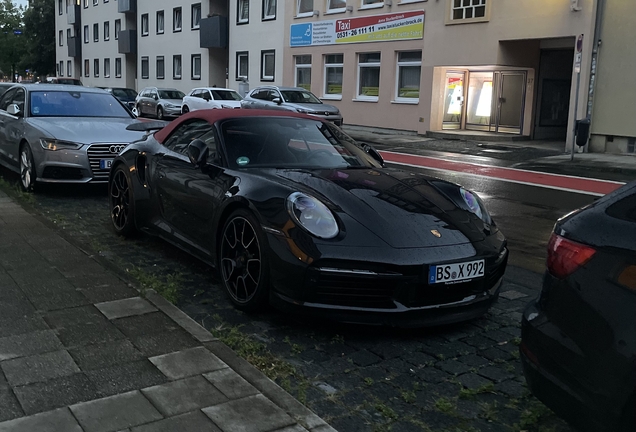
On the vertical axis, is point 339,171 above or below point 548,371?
above

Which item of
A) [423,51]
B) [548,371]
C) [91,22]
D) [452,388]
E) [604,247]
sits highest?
[91,22]

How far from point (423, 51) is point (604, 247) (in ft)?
73.6

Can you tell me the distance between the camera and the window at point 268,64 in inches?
1286

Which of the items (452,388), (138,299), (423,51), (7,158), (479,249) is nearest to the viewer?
(452,388)

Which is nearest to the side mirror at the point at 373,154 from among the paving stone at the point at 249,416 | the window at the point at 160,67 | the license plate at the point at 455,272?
the license plate at the point at 455,272

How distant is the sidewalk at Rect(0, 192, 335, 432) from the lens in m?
3.11

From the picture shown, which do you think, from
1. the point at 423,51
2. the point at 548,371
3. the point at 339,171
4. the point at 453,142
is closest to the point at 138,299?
the point at 339,171

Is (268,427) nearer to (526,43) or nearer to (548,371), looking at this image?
(548,371)

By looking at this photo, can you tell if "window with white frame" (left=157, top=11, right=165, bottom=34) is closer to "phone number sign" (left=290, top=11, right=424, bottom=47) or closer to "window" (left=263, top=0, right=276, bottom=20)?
"window" (left=263, top=0, right=276, bottom=20)

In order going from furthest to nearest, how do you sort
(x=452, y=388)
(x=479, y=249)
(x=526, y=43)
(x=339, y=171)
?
1. (x=526, y=43)
2. (x=339, y=171)
3. (x=479, y=249)
4. (x=452, y=388)

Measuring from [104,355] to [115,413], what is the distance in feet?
2.36

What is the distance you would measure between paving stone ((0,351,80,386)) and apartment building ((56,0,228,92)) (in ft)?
111

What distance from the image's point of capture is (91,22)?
182ft

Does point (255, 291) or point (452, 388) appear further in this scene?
point (255, 291)
